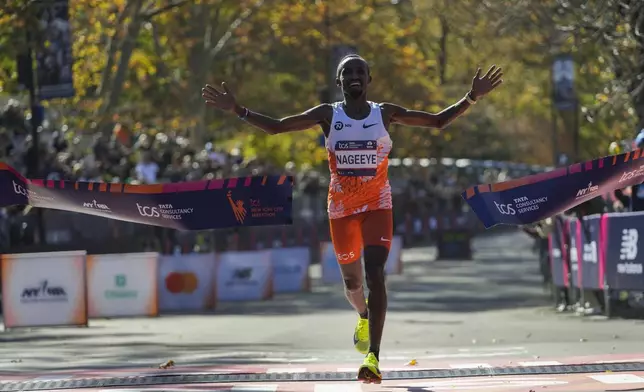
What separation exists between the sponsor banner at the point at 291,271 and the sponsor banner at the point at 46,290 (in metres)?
7.54

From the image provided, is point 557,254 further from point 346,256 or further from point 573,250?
point 346,256

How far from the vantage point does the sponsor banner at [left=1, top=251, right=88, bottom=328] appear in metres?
18.8

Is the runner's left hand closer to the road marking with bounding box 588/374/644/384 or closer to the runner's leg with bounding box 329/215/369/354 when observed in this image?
the runner's leg with bounding box 329/215/369/354

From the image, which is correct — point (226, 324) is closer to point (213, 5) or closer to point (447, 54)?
point (213, 5)

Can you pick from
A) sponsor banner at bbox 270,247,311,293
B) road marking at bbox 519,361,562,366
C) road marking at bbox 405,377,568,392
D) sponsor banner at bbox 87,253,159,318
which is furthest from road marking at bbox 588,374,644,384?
sponsor banner at bbox 270,247,311,293

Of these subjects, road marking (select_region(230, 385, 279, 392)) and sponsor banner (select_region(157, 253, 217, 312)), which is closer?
road marking (select_region(230, 385, 279, 392))

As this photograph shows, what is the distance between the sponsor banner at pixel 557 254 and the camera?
2042 centimetres

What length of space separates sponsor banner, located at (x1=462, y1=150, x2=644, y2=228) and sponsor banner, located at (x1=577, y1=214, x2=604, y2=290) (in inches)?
212

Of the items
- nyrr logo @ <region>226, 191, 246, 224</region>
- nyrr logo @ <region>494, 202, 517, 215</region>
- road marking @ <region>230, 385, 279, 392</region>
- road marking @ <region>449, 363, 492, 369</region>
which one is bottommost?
road marking @ <region>230, 385, 279, 392</region>

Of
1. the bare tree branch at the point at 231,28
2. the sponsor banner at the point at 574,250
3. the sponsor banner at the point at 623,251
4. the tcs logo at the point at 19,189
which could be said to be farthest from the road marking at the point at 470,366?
the bare tree branch at the point at 231,28

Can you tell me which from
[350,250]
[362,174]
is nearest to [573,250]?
[350,250]

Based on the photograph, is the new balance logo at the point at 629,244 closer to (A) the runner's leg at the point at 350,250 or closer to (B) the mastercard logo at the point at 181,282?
(A) the runner's leg at the point at 350,250

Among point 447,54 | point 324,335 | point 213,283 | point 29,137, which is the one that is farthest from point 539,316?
point 447,54

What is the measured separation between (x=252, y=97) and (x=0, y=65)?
22.3 meters
